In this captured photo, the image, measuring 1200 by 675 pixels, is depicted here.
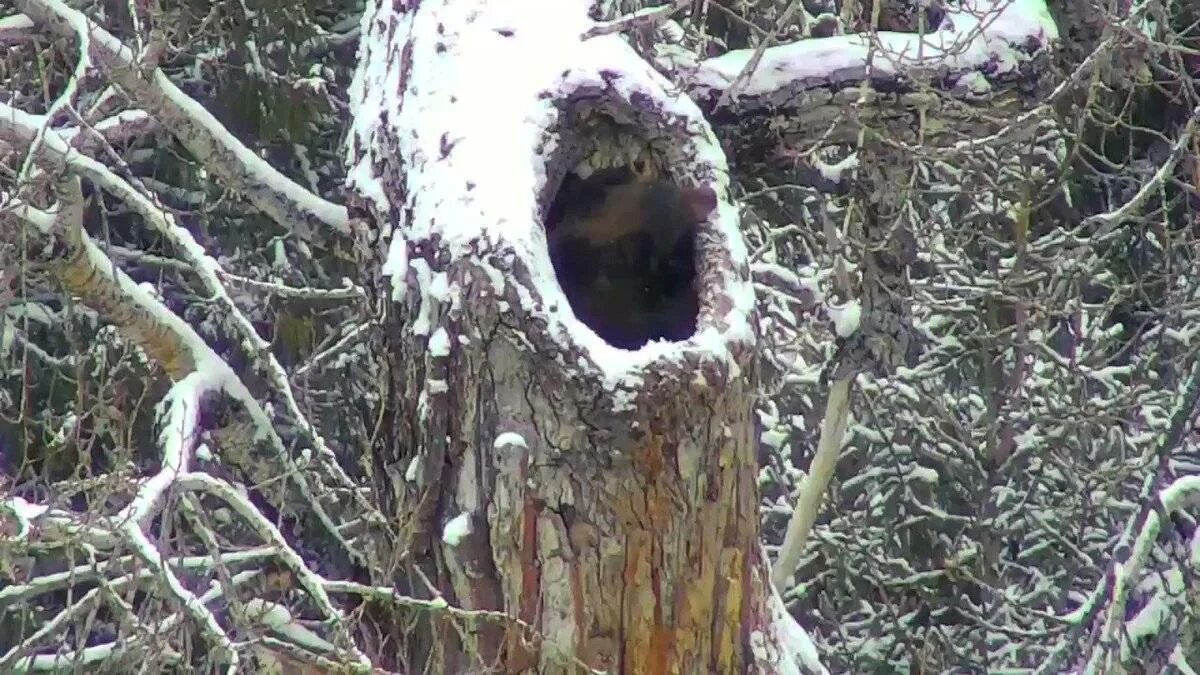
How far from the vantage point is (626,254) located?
7.30 ft

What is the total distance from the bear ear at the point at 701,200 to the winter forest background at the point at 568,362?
7 centimetres

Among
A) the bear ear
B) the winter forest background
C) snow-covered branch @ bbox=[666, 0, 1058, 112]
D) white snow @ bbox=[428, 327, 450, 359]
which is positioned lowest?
the winter forest background

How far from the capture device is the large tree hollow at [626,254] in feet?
6.88

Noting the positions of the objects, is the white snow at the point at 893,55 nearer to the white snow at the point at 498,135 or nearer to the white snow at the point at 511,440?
the white snow at the point at 498,135

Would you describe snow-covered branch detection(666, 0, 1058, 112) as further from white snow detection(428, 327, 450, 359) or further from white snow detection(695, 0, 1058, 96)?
white snow detection(428, 327, 450, 359)

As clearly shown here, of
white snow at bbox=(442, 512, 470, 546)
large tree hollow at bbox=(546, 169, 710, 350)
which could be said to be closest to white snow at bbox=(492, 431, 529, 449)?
white snow at bbox=(442, 512, 470, 546)

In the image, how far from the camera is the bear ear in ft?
6.53

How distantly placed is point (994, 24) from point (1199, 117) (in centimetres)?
87

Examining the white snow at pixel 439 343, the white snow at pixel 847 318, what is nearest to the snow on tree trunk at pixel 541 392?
the white snow at pixel 439 343

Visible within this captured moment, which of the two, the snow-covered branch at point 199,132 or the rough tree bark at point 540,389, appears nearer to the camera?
the rough tree bark at point 540,389

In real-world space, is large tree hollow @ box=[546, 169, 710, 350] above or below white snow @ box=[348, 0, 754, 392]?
below

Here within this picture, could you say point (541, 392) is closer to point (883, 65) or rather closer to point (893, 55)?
point (883, 65)

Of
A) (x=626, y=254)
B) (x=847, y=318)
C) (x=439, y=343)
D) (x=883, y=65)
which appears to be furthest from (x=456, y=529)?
(x=847, y=318)

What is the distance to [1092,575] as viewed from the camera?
17.5ft
